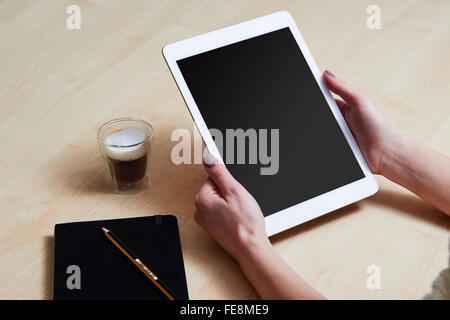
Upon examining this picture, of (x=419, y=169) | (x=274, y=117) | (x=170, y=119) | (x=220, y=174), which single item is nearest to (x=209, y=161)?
(x=220, y=174)

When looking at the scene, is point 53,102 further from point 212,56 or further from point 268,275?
point 268,275

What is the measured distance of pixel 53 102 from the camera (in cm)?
125

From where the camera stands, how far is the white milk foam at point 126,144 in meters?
1.02

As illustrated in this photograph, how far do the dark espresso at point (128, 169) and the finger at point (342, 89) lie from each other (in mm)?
380

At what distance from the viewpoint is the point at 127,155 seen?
3.36 feet

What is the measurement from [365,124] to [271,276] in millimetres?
402

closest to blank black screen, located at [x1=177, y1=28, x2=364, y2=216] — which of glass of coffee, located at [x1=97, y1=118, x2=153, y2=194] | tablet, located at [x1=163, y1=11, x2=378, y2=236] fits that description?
tablet, located at [x1=163, y1=11, x2=378, y2=236]

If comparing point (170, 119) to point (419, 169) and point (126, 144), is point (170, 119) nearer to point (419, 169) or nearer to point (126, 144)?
point (126, 144)

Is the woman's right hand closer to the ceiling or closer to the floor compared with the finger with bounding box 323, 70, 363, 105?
closer to the floor

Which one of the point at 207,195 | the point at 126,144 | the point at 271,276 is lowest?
the point at 271,276

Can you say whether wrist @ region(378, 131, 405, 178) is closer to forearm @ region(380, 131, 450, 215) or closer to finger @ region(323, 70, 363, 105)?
forearm @ region(380, 131, 450, 215)

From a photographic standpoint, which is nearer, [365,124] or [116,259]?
[116,259]

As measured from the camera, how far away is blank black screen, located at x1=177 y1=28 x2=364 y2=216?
1.00 metres

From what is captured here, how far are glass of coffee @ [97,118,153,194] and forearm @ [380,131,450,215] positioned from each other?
457mm
